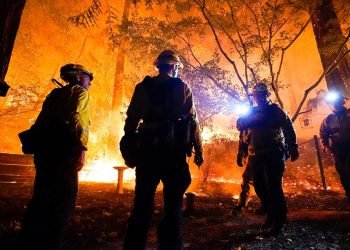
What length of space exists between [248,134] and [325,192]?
635 centimetres

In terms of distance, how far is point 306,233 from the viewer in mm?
4160

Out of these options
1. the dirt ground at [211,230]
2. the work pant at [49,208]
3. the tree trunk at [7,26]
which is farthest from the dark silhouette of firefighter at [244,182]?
the tree trunk at [7,26]

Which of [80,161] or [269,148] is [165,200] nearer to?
[80,161]

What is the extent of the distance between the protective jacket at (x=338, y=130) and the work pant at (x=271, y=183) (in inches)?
114

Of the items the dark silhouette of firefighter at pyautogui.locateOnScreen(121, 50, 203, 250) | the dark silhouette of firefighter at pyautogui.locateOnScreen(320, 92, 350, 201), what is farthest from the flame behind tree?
the dark silhouette of firefighter at pyautogui.locateOnScreen(121, 50, 203, 250)

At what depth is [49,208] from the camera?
3.02 meters

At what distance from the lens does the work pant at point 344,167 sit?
630 cm

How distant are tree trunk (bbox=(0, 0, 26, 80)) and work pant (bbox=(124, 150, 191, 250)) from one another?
2.24 metres

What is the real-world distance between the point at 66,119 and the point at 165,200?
4.68ft

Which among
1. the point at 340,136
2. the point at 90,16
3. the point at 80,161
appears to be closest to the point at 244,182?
the point at 340,136

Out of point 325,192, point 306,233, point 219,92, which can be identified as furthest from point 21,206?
point 219,92

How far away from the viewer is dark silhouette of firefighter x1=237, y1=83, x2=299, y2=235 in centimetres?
432

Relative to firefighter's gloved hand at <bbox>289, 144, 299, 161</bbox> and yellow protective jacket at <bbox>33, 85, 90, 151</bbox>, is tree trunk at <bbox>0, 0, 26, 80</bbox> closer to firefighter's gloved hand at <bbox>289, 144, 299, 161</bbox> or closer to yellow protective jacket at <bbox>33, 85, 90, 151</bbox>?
yellow protective jacket at <bbox>33, 85, 90, 151</bbox>

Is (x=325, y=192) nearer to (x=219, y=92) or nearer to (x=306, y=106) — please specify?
(x=219, y=92)
